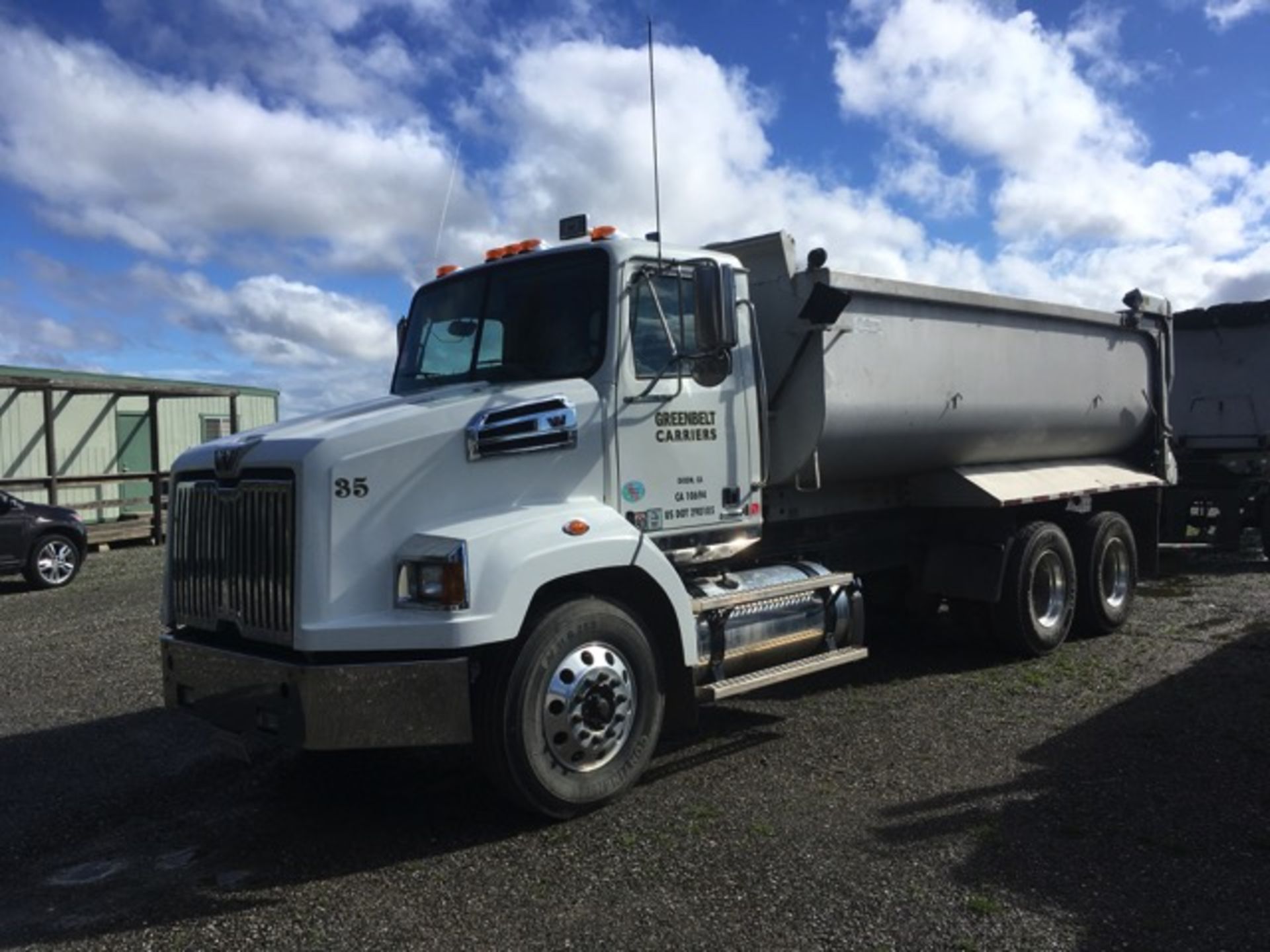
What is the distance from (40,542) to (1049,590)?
12459 millimetres

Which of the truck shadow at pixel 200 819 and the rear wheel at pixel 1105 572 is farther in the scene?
the rear wheel at pixel 1105 572

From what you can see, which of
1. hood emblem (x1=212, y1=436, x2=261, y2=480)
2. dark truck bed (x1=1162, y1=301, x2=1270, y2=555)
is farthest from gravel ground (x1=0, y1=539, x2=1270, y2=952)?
dark truck bed (x1=1162, y1=301, x2=1270, y2=555)

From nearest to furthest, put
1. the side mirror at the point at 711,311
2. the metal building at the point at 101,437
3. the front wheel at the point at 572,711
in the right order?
the front wheel at the point at 572,711 → the side mirror at the point at 711,311 → the metal building at the point at 101,437

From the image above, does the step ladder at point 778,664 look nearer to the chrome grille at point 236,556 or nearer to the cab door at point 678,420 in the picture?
the cab door at point 678,420

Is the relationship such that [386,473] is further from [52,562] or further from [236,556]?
[52,562]

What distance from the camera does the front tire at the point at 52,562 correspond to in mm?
13875

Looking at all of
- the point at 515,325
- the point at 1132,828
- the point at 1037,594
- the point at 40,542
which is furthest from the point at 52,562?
the point at 1132,828

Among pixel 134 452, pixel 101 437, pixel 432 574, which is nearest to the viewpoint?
Result: pixel 432 574

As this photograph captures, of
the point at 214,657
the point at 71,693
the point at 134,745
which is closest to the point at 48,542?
the point at 71,693

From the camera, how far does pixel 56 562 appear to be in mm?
14133

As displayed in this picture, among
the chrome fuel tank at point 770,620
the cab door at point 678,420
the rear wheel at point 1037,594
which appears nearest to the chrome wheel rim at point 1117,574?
the rear wheel at point 1037,594

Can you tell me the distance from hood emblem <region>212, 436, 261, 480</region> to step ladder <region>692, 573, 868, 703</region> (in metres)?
2.40

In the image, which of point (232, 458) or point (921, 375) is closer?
point (232, 458)

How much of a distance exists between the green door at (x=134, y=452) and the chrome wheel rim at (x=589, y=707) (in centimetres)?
1777
